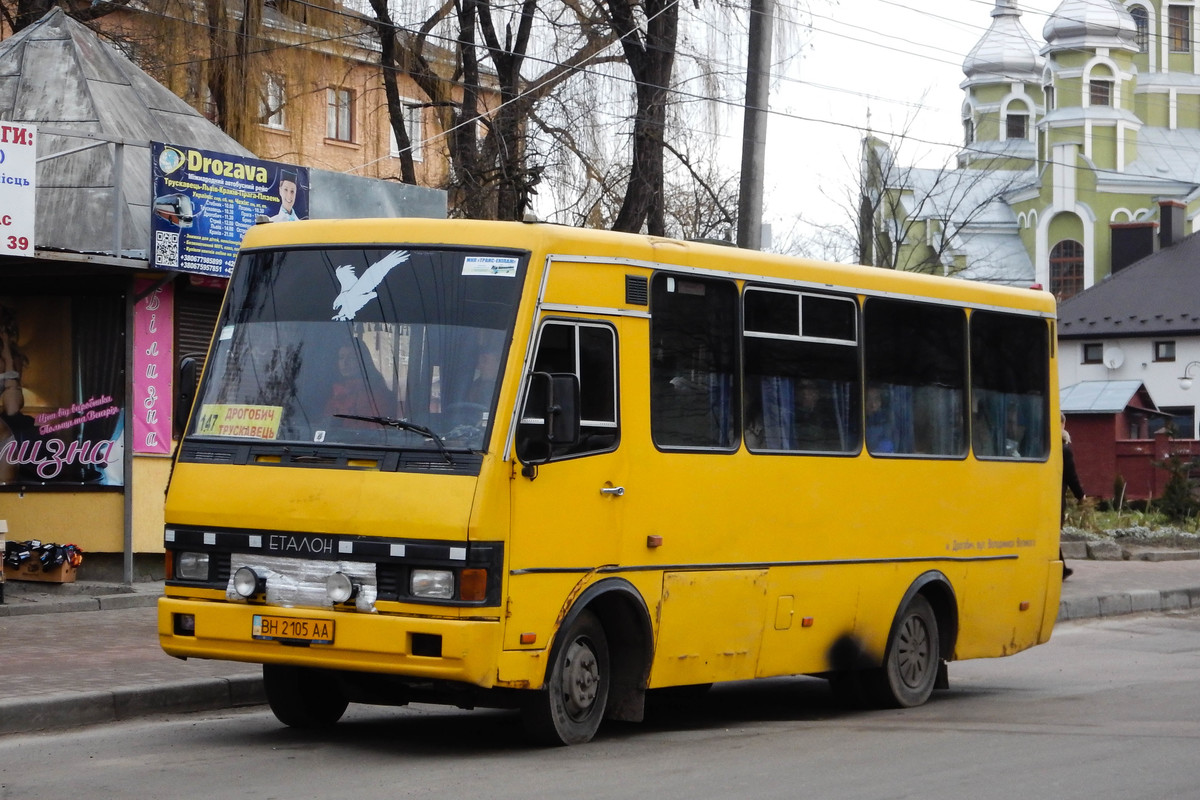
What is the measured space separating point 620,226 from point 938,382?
12415 mm

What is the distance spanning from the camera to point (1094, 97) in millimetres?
86812

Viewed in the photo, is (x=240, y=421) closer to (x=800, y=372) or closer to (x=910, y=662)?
(x=800, y=372)

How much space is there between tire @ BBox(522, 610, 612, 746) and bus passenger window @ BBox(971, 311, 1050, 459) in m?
4.25

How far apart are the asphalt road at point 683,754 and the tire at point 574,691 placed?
0.43 feet

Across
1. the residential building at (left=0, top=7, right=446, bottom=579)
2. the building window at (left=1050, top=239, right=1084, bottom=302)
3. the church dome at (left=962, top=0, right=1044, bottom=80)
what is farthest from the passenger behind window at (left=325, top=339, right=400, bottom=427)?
the church dome at (left=962, top=0, right=1044, bottom=80)

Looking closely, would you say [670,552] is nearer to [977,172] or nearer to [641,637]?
[641,637]

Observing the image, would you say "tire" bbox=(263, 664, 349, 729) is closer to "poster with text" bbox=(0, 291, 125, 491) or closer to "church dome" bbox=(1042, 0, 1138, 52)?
"poster with text" bbox=(0, 291, 125, 491)

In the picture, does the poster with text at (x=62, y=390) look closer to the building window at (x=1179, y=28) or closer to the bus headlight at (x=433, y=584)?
the bus headlight at (x=433, y=584)

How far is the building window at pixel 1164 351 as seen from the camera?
62031 mm

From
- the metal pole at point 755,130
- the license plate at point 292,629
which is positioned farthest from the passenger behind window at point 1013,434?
the license plate at point 292,629

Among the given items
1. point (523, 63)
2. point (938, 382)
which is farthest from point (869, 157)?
point (938, 382)

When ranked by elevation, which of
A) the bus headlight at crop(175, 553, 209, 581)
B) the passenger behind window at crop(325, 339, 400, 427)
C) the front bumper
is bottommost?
the front bumper

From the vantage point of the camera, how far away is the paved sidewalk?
992 centimetres

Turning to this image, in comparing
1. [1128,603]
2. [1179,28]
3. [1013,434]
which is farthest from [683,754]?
[1179,28]
